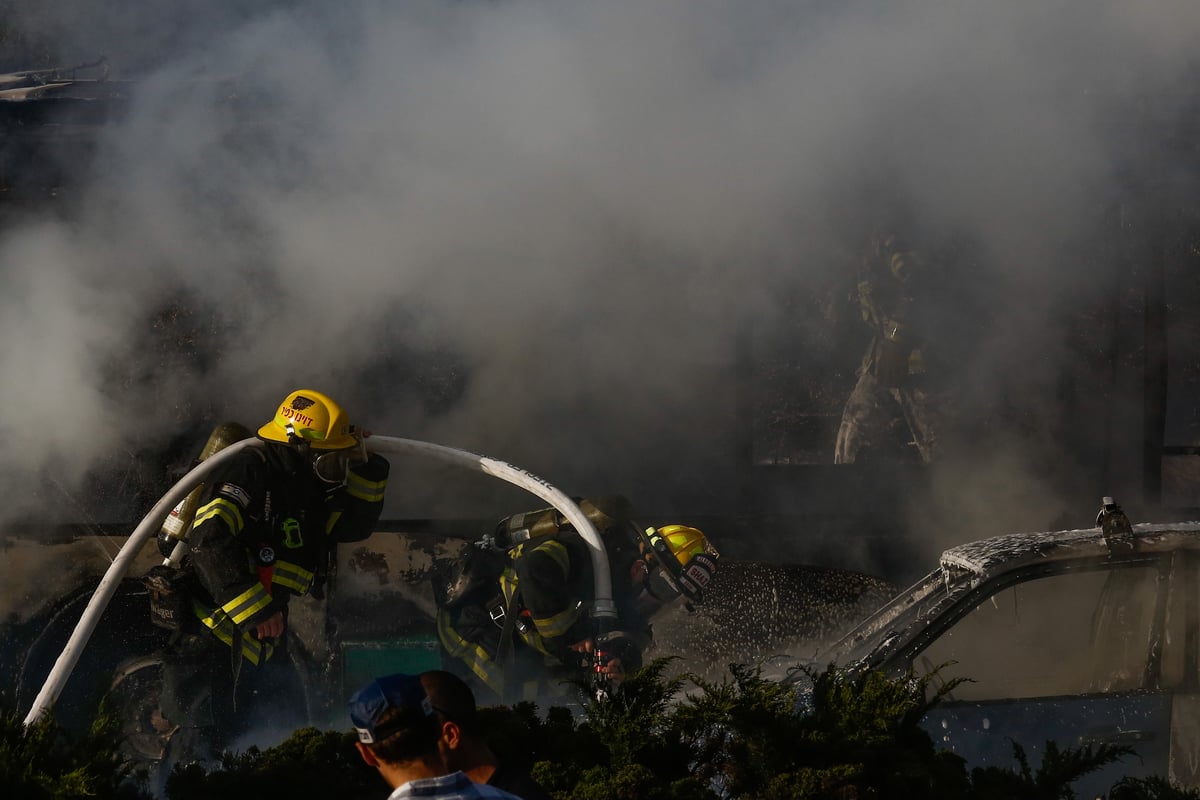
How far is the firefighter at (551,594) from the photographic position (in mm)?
5594

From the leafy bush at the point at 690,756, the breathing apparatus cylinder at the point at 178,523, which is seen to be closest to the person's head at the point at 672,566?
the breathing apparatus cylinder at the point at 178,523

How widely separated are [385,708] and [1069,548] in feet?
9.53

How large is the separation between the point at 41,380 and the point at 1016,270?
4.96 m

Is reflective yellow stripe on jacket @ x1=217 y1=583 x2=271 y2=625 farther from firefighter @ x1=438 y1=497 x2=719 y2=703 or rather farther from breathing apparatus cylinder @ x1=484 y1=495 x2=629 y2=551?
breathing apparatus cylinder @ x1=484 y1=495 x2=629 y2=551

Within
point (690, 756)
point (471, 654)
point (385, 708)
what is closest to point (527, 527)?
point (471, 654)

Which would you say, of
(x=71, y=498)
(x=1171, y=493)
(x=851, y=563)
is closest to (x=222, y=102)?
(x=71, y=498)

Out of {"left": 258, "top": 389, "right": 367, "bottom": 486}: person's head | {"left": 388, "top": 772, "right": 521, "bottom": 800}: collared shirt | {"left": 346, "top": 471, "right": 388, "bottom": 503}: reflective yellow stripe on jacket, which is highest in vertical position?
{"left": 258, "top": 389, "right": 367, "bottom": 486}: person's head

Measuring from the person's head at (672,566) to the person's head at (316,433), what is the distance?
1.31 meters

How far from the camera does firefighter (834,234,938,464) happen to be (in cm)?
724

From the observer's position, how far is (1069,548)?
4.57m

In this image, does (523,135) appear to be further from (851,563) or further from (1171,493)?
(1171,493)

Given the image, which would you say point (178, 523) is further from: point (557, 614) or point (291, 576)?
point (557, 614)

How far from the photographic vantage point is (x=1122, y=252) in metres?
7.18

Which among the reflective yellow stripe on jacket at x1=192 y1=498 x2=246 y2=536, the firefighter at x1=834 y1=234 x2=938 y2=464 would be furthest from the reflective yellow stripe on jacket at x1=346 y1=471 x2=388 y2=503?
the firefighter at x1=834 y1=234 x2=938 y2=464
